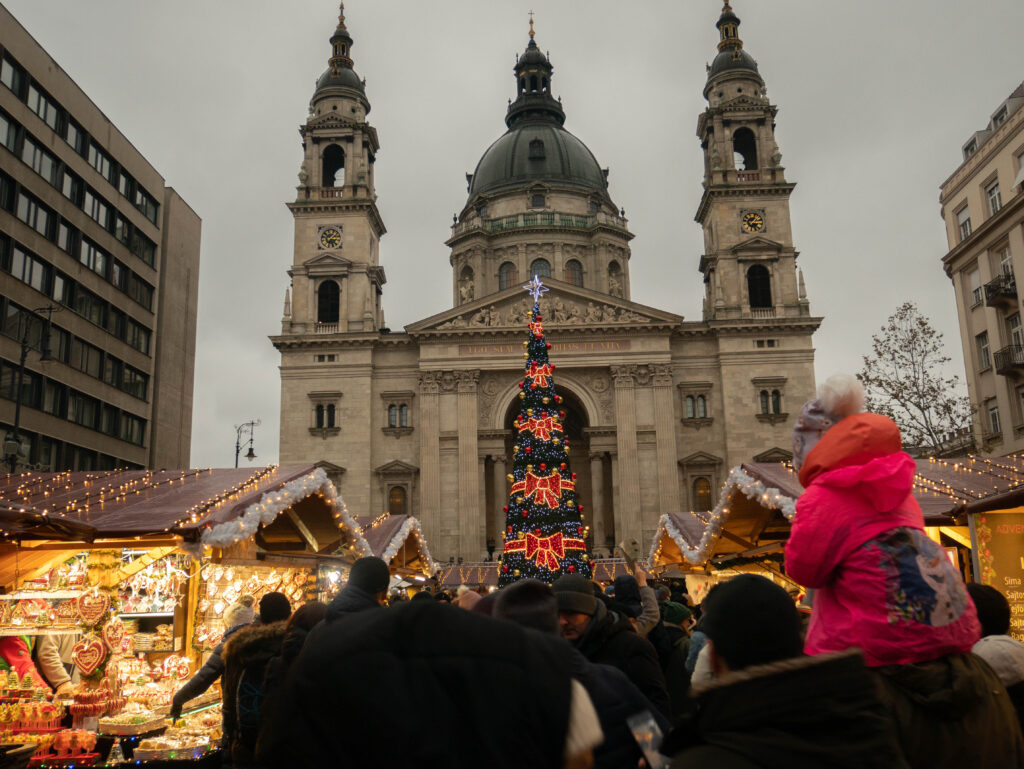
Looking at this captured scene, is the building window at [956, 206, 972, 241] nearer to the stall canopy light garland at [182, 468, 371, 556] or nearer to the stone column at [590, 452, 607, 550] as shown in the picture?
the stone column at [590, 452, 607, 550]

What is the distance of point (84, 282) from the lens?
141 ft

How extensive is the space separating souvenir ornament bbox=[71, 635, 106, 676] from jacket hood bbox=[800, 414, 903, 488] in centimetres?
929

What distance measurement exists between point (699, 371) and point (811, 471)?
4741 centimetres

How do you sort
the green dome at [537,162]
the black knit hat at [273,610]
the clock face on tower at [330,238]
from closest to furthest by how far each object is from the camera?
the black knit hat at [273,610] < the clock face on tower at [330,238] < the green dome at [537,162]

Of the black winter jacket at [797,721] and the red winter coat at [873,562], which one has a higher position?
the red winter coat at [873,562]

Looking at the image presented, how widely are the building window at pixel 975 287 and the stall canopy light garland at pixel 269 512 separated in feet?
106

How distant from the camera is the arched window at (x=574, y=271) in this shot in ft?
199

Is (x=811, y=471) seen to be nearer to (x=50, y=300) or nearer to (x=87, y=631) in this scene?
(x=87, y=631)

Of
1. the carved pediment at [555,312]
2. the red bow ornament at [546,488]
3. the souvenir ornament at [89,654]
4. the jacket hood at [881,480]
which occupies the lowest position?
the souvenir ornament at [89,654]

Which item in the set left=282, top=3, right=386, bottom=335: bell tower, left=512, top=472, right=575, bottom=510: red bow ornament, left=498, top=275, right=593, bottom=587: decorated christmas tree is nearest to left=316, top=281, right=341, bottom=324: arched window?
left=282, top=3, right=386, bottom=335: bell tower

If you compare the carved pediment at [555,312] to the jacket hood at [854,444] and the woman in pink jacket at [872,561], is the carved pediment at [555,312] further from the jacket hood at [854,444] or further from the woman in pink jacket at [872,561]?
the woman in pink jacket at [872,561]

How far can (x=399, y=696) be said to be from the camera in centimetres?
200

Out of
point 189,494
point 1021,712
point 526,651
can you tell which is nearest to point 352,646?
point 526,651

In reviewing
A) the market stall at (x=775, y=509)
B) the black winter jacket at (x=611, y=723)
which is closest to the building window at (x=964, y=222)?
the market stall at (x=775, y=509)
